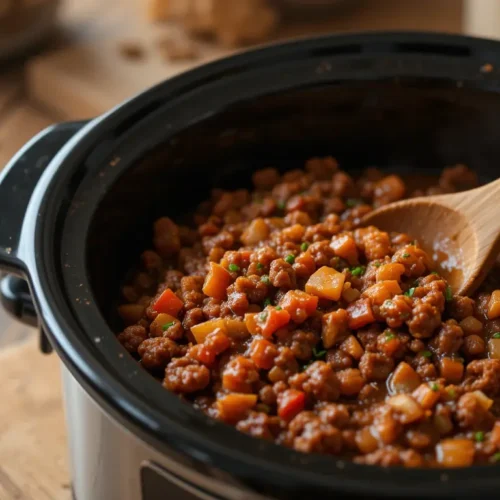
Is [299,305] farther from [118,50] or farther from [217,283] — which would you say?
[118,50]

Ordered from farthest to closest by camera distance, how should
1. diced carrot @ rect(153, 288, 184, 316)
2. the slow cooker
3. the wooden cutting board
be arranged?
the wooden cutting board → diced carrot @ rect(153, 288, 184, 316) → the slow cooker

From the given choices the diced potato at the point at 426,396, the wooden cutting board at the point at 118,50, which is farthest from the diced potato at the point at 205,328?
the wooden cutting board at the point at 118,50

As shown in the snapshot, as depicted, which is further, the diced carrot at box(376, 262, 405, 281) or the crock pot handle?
the diced carrot at box(376, 262, 405, 281)

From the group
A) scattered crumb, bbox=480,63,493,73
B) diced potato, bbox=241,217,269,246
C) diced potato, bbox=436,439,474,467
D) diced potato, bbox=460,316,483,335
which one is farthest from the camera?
scattered crumb, bbox=480,63,493,73

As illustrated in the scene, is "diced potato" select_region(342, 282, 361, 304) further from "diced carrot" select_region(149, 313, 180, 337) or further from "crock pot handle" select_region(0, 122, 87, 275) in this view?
"crock pot handle" select_region(0, 122, 87, 275)

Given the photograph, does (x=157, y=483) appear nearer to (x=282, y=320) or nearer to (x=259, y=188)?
(x=282, y=320)

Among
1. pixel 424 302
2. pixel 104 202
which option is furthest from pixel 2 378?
pixel 424 302

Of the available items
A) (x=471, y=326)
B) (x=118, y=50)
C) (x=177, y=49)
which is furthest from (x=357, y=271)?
→ (x=118, y=50)

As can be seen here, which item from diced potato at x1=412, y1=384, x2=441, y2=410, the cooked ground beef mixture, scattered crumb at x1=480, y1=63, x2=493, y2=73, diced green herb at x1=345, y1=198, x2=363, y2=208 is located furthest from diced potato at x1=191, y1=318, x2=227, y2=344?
scattered crumb at x1=480, y1=63, x2=493, y2=73
